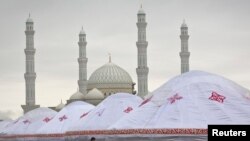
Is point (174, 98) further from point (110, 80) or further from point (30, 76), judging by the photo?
point (30, 76)

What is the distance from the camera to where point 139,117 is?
31938 mm

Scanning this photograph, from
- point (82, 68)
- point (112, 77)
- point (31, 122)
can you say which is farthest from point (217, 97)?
point (82, 68)

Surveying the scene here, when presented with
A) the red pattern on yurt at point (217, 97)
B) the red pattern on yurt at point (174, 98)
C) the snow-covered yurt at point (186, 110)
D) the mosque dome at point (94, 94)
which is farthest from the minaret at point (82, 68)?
the red pattern on yurt at point (217, 97)

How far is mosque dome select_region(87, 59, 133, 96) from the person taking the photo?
322ft

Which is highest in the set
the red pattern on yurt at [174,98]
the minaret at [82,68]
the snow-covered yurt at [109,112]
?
the minaret at [82,68]

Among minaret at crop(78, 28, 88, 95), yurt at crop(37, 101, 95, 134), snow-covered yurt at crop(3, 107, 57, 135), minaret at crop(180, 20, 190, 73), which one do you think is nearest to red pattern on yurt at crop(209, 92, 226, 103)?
yurt at crop(37, 101, 95, 134)

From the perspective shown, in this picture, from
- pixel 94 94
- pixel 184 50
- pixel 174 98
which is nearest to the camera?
pixel 174 98

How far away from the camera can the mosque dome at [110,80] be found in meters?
98.1

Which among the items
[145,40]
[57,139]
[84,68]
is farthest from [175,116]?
[84,68]

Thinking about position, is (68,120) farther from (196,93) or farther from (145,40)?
(145,40)

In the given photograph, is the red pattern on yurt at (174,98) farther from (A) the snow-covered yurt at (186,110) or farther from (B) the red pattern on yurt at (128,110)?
(B) the red pattern on yurt at (128,110)

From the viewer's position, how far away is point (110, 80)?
98.6 metres

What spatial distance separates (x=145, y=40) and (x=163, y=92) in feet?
223

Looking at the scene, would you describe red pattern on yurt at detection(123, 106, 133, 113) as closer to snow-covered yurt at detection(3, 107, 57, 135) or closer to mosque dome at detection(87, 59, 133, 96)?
snow-covered yurt at detection(3, 107, 57, 135)
